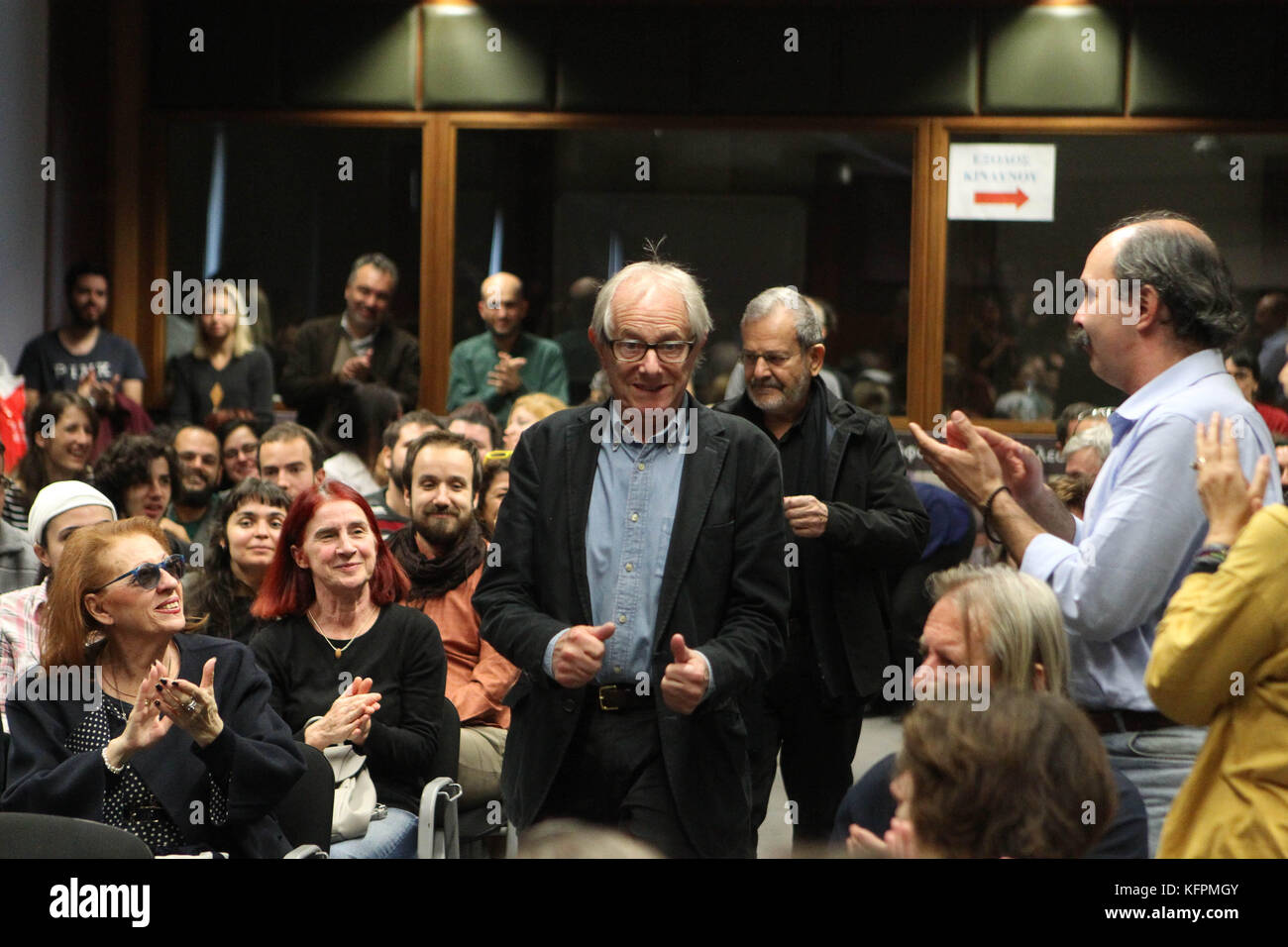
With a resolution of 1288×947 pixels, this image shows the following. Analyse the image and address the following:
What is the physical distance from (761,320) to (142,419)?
4.39 metres

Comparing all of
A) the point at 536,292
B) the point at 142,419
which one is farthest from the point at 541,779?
the point at 536,292

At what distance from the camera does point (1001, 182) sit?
27.0ft

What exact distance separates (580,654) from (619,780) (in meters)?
0.33

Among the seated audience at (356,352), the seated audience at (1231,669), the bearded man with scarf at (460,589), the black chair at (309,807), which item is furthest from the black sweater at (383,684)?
the seated audience at (356,352)

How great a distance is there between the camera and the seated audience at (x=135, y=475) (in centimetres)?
→ 566

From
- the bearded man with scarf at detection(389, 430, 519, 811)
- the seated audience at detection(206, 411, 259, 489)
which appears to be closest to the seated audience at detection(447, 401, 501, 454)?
the seated audience at detection(206, 411, 259, 489)

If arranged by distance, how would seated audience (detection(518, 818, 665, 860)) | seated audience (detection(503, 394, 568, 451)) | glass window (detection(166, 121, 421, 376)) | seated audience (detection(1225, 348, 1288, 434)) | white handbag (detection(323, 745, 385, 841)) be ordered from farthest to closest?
glass window (detection(166, 121, 421, 376)), seated audience (detection(1225, 348, 1288, 434)), seated audience (detection(503, 394, 568, 451)), white handbag (detection(323, 745, 385, 841)), seated audience (detection(518, 818, 665, 860))

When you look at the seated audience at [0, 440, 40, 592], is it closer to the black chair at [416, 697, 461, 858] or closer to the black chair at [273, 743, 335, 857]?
the black chair at [416, 697, 461, 858]

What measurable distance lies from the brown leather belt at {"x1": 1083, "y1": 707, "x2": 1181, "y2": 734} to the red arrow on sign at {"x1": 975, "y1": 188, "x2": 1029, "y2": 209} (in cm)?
588

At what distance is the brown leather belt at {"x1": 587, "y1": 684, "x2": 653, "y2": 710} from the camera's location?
9.76 feet

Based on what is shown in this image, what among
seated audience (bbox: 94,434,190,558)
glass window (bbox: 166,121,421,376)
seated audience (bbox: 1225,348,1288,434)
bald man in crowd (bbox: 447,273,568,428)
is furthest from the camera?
glass window (bbox: 166,121,421,376)


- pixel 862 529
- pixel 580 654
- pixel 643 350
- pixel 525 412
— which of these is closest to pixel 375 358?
pixel 525 412

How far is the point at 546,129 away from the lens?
8.45 meters

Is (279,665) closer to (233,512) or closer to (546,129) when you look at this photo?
(233,512)
